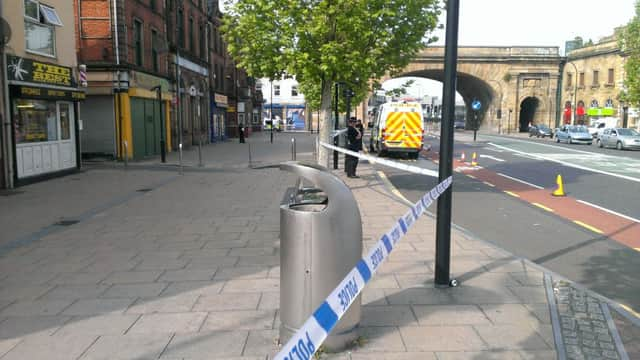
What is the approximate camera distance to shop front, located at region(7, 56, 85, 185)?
14.1 meters

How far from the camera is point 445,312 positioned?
16.0ft

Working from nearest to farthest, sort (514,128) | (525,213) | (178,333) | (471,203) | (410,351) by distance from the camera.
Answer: (410,351)
(178,333)
(525,213)
(471,203)
(514,128)

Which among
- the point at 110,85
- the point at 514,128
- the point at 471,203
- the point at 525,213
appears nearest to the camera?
the point at 525,213

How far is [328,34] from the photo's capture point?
13.5 m

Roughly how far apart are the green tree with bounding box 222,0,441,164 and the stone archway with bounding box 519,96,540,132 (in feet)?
204

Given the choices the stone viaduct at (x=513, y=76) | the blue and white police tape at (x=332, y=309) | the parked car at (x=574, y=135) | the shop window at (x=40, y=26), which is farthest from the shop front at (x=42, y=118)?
the stone viaduct at (x=513, y=76)

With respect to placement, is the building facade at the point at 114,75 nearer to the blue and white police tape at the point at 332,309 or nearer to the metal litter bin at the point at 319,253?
the metal litter bin at the point at 319,253

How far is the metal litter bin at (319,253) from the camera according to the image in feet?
12.7

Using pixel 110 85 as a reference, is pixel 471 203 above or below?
below

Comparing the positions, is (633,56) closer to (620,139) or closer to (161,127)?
(620,139)

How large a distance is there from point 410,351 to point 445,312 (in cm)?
95

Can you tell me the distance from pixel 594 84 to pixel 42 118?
62.7 m

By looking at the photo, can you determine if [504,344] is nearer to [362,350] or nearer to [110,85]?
[362,350]

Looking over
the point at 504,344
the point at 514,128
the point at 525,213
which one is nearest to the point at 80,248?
the point at 504,344
